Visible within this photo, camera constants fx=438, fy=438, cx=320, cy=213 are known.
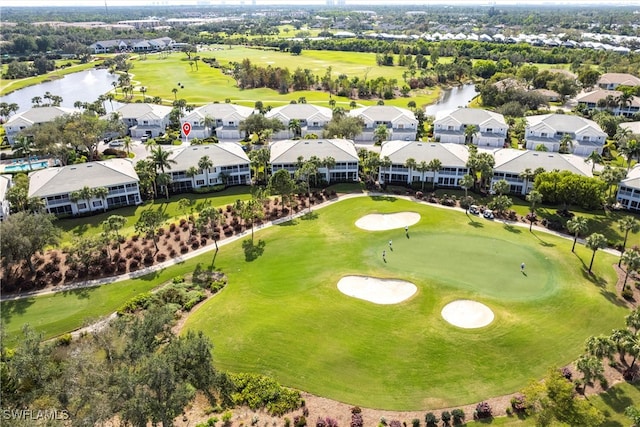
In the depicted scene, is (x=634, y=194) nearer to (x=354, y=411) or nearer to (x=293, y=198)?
(x=293, y=198)

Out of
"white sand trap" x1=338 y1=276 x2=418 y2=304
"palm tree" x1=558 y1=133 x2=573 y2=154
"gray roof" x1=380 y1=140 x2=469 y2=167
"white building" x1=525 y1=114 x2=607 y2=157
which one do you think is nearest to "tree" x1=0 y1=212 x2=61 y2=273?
"white sand trap" x1=338 y1=276 x2=418 y2=304

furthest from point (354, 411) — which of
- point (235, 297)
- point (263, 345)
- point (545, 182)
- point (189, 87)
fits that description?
point (189, 87)

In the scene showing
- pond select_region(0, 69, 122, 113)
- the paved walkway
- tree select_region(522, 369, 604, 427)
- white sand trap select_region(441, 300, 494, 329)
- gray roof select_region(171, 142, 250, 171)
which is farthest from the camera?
pond select_region(0, 69, 122, 113)

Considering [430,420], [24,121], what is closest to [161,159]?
[24,121]

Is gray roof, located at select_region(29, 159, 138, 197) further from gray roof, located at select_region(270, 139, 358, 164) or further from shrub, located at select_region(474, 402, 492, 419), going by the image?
shrub, located at select_region(474, 402, 492, 419)

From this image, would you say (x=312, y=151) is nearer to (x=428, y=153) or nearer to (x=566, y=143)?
(x=428, y=153)

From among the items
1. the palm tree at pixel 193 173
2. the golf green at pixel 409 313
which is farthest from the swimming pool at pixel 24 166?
the golf green at pixel 409 313
